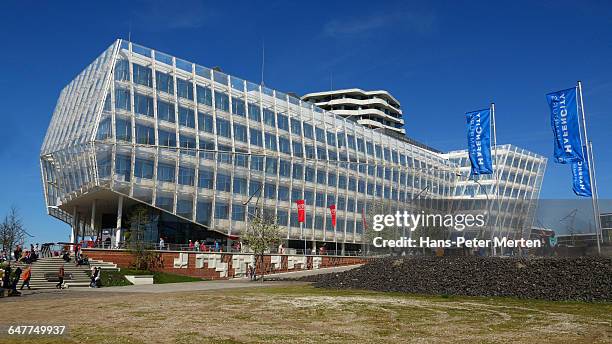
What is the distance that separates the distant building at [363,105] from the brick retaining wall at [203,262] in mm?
79640

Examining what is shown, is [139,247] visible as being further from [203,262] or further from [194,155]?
[194,155]

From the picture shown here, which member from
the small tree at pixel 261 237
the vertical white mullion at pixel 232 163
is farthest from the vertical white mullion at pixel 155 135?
the small tree at pixel 261 237

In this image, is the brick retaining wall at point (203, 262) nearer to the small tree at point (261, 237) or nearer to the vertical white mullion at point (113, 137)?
the small tree at point (261, 237)

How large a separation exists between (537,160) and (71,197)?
110 metres

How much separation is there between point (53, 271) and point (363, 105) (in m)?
114

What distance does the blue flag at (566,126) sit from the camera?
42844 millimetres

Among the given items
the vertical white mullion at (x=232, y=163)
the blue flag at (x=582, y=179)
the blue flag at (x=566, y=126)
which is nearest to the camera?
the blue flag at (x=566, y=126)

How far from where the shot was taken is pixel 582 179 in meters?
44.9

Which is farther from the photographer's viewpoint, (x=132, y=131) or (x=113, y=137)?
(x=132, y=131)

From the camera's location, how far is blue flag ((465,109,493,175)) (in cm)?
5362

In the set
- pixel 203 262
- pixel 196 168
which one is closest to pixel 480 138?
pixel 203 262

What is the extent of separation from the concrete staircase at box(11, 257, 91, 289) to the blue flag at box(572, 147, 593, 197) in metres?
41.1

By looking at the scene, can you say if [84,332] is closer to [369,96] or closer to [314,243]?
[314,243]

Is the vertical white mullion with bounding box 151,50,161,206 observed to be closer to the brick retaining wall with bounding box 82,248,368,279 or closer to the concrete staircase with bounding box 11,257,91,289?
the brick retaining wall with bounding box 82,248,368,279
